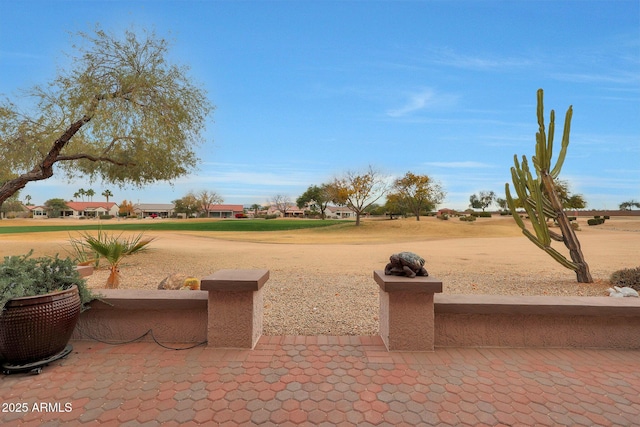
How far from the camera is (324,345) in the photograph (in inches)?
174

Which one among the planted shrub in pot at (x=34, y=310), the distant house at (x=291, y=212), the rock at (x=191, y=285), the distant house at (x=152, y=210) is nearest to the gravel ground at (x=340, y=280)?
the rock at (x=191, y=285)

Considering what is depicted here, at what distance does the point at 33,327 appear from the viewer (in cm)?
354

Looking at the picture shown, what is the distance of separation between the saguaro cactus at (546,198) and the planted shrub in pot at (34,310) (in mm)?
9298

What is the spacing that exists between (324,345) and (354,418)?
149 centimetres

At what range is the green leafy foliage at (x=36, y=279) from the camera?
3.52 m

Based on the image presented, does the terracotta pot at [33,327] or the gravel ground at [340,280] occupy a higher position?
the terracotta pot at [33,327]

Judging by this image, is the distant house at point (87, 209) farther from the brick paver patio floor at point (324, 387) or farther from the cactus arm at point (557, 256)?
the brick paver patio floor at point (324, 387)

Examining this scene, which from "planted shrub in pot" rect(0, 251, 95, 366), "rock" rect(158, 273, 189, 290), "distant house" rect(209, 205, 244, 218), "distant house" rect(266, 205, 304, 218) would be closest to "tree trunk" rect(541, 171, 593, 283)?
"rock" rect(158, 273, 189, 290)

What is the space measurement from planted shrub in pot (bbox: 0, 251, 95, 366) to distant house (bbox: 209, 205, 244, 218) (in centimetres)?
11002

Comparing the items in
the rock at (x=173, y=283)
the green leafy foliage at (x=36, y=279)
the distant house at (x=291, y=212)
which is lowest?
the rock at (x=173, y=283)

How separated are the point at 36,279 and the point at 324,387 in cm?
327

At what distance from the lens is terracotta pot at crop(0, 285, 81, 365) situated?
3478 mm

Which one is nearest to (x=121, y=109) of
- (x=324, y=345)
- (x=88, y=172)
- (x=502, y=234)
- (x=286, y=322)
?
(x=88, y=172)

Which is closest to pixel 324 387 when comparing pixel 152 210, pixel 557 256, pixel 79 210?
pixel 557 256
